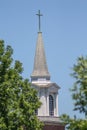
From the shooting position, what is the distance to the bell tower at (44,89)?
62781 millimetres

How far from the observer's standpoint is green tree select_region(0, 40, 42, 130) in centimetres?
4262

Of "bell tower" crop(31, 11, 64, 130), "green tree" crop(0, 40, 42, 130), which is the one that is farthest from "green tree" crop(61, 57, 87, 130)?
"bell tower" crop(31, 11, 64, 130)

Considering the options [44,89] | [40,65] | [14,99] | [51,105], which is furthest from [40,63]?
[14,99]

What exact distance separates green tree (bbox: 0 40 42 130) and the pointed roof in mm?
17894

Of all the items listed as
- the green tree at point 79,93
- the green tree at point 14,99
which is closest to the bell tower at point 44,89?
the green tree at point 14,99

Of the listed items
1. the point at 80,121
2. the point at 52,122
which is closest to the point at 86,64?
the point at 80,121

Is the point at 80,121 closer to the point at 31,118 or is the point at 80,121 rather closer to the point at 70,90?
the point at 70,90

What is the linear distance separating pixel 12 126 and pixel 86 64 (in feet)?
45.9

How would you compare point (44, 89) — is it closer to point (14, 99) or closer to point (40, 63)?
point (40, 63)

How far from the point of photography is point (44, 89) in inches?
2507

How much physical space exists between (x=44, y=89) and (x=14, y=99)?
810 inches

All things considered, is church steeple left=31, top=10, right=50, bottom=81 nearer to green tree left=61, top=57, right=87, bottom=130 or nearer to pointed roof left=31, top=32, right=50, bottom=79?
pointed roof left=31, top=32, right=50, bottom=79

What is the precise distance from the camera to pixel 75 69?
30.1 metres

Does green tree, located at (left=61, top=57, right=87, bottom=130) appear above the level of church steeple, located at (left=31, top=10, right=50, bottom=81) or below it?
below
